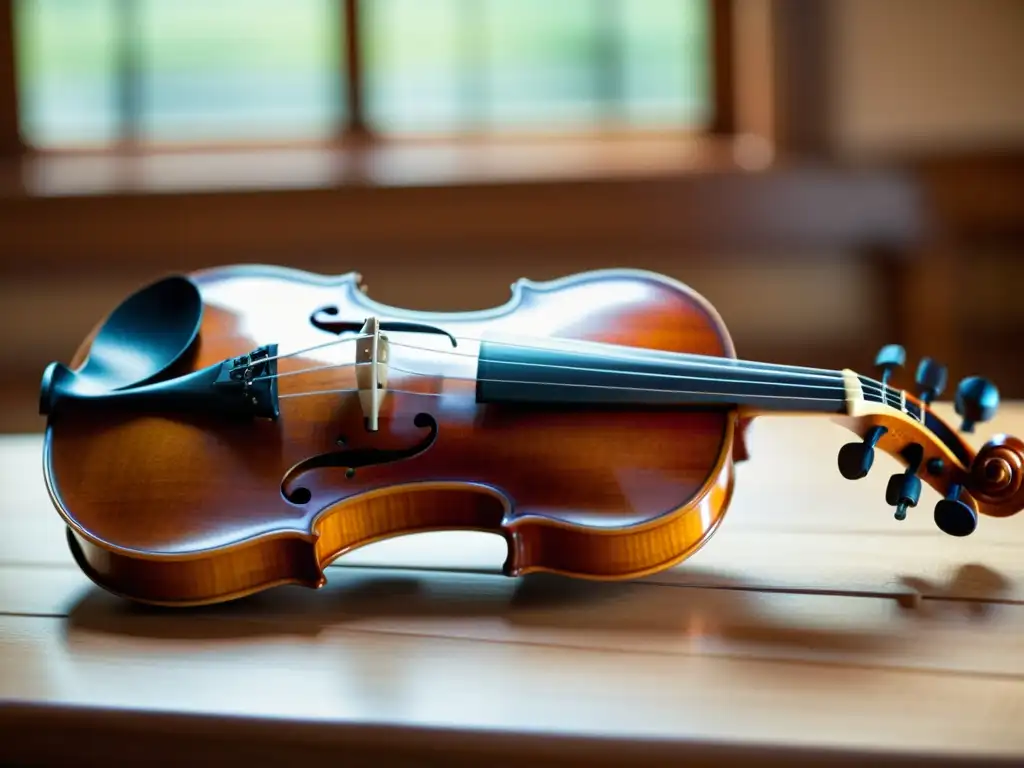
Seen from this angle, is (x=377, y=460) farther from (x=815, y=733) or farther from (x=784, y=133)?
(x=784, y=133)

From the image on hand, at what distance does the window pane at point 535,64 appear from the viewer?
2170mm

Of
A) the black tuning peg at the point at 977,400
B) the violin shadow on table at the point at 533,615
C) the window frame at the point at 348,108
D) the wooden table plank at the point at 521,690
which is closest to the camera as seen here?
the wooden table plank at the point at 521,690

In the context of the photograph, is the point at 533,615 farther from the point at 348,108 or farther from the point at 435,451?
the point at 348,108

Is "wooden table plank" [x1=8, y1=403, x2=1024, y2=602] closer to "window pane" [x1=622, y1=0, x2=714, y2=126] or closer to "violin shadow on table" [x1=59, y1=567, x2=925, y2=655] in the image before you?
"violin shadow on table" [x1=59, y1=567, x2=925, y2=655]

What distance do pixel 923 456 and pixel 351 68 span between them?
1760 millimetres

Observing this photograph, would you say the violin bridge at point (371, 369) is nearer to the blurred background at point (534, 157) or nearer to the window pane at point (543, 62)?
the blurred background at point (534, 157)

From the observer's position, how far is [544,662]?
0.55 m

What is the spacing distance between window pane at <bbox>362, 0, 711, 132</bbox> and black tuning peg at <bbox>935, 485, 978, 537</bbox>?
169 cm

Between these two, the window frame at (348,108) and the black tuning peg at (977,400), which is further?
the window frame at (348,108)

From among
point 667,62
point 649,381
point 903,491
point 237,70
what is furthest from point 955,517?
point 237,70

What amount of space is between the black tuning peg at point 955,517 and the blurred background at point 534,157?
1447 mm

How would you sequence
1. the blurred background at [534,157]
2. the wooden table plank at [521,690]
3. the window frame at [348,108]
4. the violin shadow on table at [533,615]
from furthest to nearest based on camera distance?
the window frame at [348,108]
the blurred background at [534,157]
the violin shadow on table at [533,615]
the wooden table plank at [521,690]

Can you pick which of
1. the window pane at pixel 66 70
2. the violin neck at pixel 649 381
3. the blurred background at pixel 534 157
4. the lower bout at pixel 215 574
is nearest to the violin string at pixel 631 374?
the violin neck at pixel 649 381

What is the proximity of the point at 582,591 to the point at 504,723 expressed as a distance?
0.18 meters
